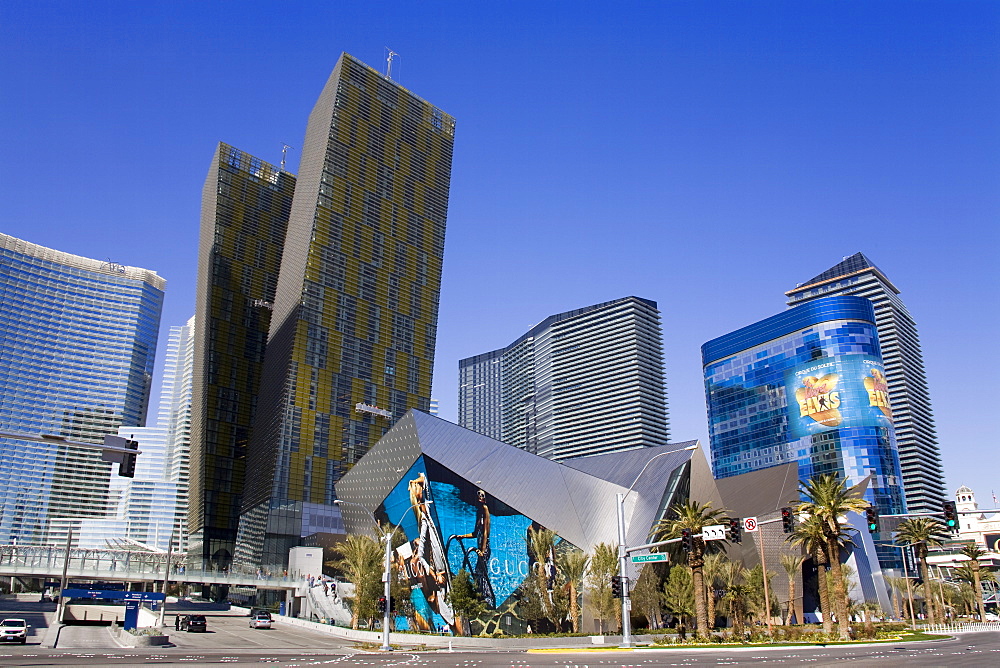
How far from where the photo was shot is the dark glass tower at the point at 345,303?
135625mm

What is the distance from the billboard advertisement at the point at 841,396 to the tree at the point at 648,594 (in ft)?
413

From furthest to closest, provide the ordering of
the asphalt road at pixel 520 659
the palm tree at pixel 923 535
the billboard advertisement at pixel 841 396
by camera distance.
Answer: the billboard advertisement at pixel 841 396
the palm tree at pixel 923 535
the asphalt road at pixel 520 659

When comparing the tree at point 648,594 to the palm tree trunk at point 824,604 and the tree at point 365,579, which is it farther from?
the tree at point 365,579

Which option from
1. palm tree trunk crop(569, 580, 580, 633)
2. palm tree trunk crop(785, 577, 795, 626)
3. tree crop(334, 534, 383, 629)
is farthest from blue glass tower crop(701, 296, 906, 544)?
tree crop(334, 534, 383, 629)

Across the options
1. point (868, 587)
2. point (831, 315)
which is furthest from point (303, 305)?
point (831, 315)

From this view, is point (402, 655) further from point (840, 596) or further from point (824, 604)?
point (840, 596)

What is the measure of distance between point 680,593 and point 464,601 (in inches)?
771

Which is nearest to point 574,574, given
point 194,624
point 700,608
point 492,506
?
point 492,506

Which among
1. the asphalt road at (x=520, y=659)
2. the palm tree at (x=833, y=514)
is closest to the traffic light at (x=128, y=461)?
the asphalt road at (x=520, y=659)

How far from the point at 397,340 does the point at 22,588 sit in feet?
371

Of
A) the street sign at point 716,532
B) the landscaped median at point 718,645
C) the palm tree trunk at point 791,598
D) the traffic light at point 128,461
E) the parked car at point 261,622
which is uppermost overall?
the traffic light at point 128,461

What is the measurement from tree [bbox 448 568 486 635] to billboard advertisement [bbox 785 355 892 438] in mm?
140614

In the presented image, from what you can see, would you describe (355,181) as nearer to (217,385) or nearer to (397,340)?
(397,340)

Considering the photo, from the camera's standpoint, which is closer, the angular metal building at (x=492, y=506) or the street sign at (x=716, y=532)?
the street sign at (x=716, y=532)
